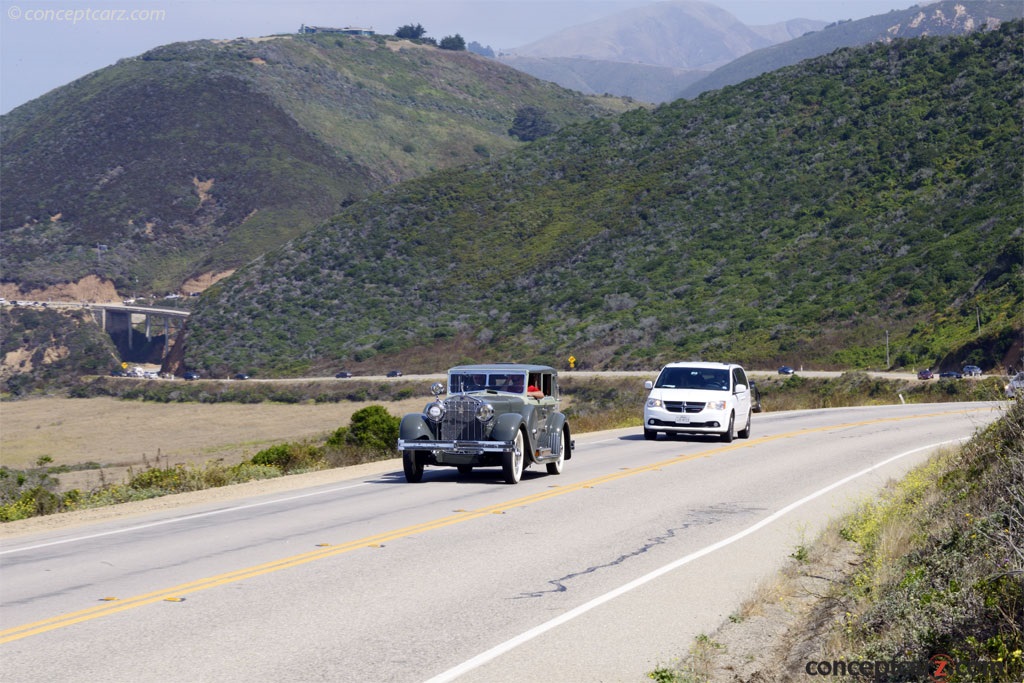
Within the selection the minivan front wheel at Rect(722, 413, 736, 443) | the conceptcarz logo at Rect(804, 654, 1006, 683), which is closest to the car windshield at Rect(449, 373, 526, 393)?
the minivan front wheel at Rect(722, 413, 736, 443)

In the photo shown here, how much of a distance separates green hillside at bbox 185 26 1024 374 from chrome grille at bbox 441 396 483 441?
4396 cm

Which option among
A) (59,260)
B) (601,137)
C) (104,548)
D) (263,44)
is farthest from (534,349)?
(263,44)

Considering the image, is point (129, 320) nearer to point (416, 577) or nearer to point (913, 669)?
point (416, 577)

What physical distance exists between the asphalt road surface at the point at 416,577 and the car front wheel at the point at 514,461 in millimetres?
376

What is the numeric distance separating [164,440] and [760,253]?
148ft

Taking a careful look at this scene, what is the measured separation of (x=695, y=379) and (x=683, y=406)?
2.78ft

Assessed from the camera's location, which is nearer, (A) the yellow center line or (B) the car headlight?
(A) the yellow center line

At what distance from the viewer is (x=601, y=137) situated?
108062 millimetres

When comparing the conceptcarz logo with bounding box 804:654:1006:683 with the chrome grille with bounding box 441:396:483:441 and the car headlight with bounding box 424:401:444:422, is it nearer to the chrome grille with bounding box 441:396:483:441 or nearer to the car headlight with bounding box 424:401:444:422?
the chrome grille with bounding box 441:396:483:441

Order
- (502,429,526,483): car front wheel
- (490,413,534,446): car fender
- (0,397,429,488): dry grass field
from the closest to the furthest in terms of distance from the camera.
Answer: (490,413,534,446): car fender
(502,429,526,483): car front wheel
(0,397,429,488): dry grass field

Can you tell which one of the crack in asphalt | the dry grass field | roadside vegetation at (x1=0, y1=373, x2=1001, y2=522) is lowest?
the dry grass field

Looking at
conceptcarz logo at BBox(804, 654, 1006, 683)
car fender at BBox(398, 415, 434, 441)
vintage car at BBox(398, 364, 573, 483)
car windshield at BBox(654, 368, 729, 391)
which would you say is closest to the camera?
conceptcarz logo at BBox(804, 654, 1006, 683)

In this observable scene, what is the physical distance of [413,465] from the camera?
17.5 metres

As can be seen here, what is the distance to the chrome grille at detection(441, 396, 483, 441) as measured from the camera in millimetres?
16719
